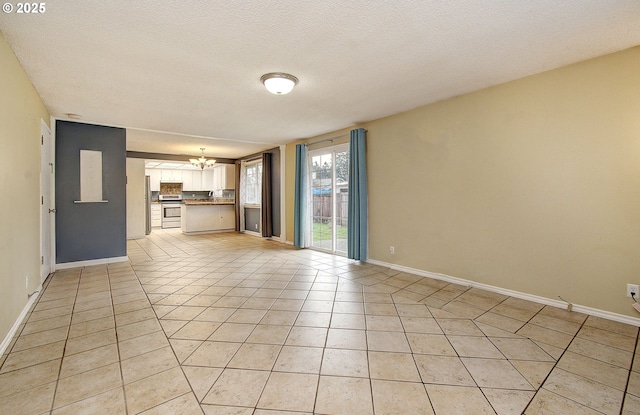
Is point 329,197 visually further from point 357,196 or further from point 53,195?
point 53,195

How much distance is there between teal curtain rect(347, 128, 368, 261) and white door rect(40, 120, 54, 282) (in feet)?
14.2

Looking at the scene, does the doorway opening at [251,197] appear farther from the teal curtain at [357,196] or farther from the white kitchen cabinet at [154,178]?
the white kitchen cabinet at [154,178]

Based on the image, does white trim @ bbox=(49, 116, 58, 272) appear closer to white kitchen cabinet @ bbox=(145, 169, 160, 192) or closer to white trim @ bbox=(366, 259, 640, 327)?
white trim @ bbox=(366, 259, 640, 327)

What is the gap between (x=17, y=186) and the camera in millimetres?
2553

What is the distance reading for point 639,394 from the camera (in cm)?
162

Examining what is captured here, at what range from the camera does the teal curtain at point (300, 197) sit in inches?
237

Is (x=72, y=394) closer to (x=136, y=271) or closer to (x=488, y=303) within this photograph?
(x=136, y=271)

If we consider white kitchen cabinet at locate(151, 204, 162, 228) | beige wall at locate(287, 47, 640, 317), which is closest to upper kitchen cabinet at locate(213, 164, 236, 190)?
white kitchen cabinet at locate(151, 204, 162, 228)

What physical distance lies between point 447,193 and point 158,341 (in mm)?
3578

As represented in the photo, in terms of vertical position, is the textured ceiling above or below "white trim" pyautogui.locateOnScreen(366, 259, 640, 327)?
above

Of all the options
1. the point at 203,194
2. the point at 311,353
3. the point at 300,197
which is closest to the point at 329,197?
the point at 300,197

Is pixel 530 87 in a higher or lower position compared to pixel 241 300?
higher

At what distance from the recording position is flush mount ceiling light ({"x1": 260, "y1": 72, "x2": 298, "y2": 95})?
9.57 feet

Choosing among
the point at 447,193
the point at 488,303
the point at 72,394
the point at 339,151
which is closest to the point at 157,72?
the point at 72,394
